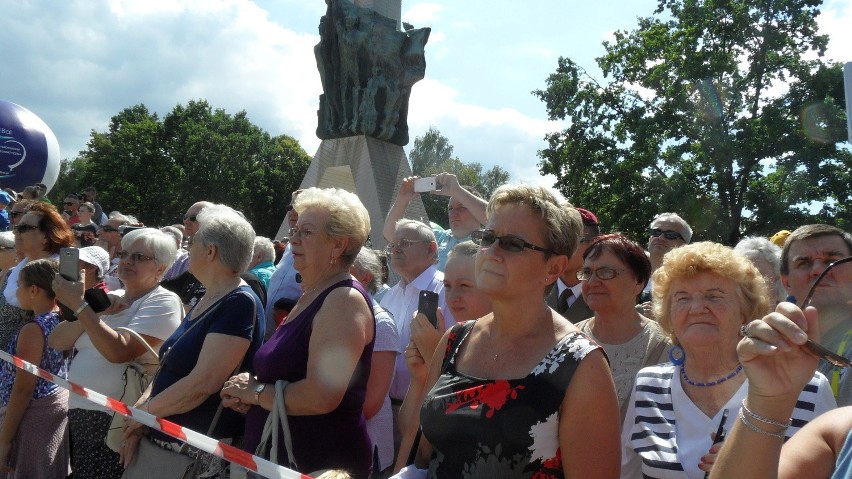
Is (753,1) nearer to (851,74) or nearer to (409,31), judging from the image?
(409,31)

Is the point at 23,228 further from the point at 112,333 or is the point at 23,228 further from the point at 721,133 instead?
the point at 721,133

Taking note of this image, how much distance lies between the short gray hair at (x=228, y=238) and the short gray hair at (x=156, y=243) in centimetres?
68

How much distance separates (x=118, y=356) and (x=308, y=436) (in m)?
1.52

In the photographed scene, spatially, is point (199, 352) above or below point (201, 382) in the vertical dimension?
above

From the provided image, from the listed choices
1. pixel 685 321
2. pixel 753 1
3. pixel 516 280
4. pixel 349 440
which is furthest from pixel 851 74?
pixel 753 1

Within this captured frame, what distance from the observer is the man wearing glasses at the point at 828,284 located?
2.71 m

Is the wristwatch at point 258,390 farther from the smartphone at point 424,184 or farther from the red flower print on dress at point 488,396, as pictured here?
the smartphone at point 424,184

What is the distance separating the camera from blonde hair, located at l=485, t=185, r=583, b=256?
8.13 ft

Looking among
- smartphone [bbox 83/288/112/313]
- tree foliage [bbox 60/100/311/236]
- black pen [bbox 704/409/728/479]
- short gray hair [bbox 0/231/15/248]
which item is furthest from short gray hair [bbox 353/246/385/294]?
tree foliage [bbox 60/100/311/236]

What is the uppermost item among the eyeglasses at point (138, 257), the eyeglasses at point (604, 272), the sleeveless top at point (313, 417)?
the eyeglasses at point (604, 272)

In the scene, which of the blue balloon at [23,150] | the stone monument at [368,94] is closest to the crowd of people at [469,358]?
the stone monument at [368,94]

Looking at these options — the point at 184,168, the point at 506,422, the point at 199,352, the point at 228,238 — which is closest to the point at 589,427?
the point at 506,422

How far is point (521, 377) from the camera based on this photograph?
7.48 ft

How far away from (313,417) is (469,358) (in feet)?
2.67
